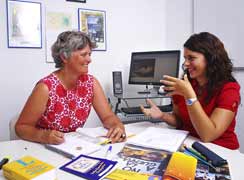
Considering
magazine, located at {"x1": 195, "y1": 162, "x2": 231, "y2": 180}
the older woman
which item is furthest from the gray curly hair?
magazine, located at {"x1": 195, "y1": 162, "x2": 231, "y2": 180}

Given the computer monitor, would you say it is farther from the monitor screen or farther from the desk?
the desk

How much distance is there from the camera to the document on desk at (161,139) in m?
1.12

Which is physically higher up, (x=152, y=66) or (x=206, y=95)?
(x=152, y=66)

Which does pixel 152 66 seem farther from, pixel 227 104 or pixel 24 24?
pixel 227 104

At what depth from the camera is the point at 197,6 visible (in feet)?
9.29

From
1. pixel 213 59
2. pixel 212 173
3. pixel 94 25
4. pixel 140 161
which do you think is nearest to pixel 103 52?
pixel 94 25

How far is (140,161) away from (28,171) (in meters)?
0.40

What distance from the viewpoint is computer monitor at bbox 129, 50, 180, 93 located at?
8.39 feet

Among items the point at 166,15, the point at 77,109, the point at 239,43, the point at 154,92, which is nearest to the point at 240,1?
the point at 239,43

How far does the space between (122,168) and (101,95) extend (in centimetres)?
84

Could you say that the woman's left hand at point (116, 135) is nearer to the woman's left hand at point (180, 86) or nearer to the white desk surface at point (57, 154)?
the white desk surface at point (57, 154)

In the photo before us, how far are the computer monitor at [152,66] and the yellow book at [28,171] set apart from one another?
1.85 metres

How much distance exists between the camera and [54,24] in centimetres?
258

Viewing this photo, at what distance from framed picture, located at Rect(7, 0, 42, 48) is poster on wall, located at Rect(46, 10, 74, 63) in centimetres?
8
